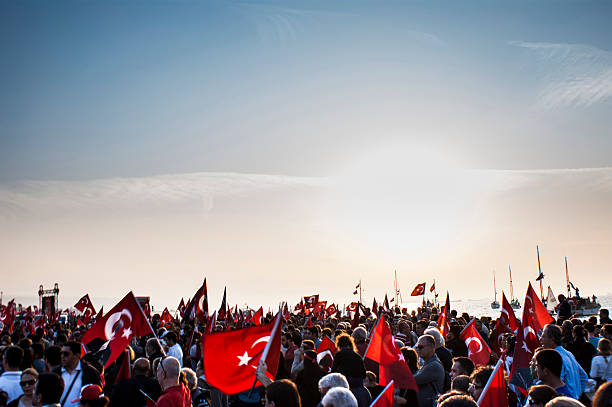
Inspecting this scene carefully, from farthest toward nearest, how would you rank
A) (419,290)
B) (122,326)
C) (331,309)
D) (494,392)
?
(331,309), (419,290), (122,326), (494,392)

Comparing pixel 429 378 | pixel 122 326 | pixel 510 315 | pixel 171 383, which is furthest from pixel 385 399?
pixel 510 315

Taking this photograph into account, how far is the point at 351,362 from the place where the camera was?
7578mm

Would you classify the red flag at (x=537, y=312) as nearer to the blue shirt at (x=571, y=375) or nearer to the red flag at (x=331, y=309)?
the blue shirt at (x=571, y=375)

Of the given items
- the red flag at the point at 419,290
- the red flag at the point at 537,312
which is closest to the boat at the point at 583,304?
the red flag at the point at 419,290

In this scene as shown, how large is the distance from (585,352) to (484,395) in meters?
5.55

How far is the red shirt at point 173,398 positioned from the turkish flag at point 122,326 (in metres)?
3.70

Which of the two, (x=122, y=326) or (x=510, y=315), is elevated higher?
(x=122, y=326)

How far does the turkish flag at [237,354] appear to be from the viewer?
670cm

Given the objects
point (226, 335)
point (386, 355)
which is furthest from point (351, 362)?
point (226, 335)

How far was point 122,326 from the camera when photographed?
1007cm

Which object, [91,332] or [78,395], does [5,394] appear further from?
[91,332]

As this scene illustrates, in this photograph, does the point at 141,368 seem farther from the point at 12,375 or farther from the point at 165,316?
the point at 165,316

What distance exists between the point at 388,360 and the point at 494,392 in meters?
2.24

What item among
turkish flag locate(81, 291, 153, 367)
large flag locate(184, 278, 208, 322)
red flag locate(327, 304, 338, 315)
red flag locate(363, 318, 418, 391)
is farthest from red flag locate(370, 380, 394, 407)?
red flag locate(327, 304, 338, 315)
